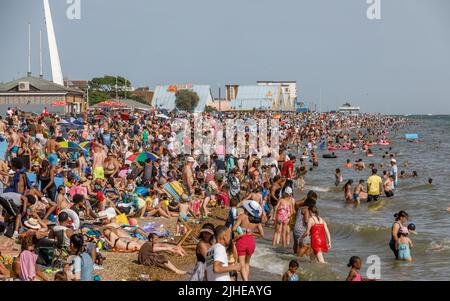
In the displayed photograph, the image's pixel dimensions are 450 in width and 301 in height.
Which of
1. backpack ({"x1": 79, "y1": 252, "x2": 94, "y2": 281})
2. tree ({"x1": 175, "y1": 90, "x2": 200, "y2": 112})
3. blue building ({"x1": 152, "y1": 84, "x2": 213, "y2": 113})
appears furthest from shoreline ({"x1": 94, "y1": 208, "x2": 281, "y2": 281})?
blue building ({"x1": 152, "y1": 84, "x2": 213, "y2": 113})

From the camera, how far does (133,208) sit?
15.4m

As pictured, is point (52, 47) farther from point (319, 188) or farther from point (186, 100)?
point (186, 100)

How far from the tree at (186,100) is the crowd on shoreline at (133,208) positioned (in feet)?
200

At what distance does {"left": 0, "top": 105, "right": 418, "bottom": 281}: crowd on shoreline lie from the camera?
844cm

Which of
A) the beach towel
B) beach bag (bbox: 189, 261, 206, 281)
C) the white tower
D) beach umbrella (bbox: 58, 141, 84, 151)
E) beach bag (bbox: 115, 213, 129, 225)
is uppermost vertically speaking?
the white tower

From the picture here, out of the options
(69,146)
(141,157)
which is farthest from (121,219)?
(69,146)

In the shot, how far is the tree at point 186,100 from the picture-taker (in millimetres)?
85688

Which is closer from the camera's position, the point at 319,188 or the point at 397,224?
the point at 397,224

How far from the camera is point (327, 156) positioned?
1732 inches

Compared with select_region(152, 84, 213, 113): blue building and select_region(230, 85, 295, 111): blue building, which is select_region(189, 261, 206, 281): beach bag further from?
select_region(152, 84, 213, 113): blue building

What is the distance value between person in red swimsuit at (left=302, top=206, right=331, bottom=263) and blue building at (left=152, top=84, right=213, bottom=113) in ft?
252

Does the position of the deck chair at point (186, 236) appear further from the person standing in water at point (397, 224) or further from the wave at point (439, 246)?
the wave at point (439, 246)

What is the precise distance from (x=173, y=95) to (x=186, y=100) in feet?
12.7
